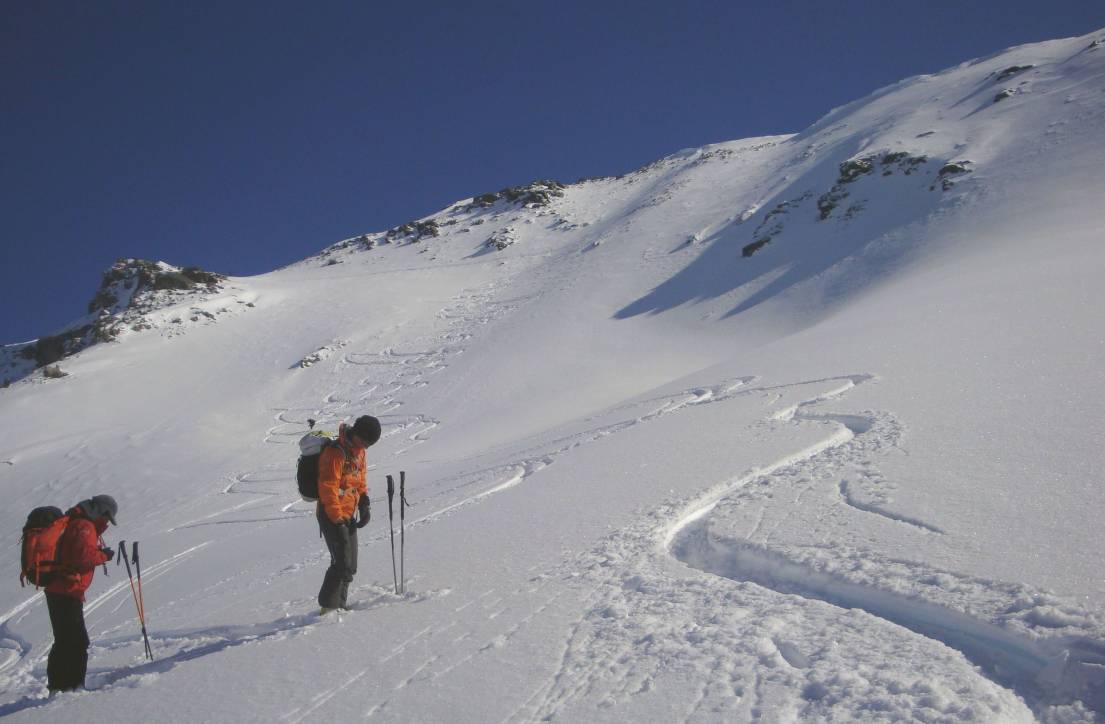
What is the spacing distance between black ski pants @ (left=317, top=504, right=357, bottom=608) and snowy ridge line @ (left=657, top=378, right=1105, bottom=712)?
250 cm

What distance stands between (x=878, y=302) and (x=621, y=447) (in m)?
12.0

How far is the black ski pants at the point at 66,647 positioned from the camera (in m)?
4.64

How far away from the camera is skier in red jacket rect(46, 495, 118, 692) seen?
4.68m

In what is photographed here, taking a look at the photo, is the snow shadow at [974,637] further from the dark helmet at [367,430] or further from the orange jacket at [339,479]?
the orange jacket at [339,479]

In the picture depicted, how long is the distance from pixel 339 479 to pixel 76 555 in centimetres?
213

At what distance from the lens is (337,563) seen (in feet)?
15.9

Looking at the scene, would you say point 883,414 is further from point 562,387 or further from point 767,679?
point 562,387

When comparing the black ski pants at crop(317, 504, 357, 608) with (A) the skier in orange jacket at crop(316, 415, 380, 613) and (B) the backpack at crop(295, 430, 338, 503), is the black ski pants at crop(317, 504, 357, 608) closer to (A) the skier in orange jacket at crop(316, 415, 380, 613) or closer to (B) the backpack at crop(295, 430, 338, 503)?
(A) the skier in orange jacket at crop(316, 415, 380, 613)

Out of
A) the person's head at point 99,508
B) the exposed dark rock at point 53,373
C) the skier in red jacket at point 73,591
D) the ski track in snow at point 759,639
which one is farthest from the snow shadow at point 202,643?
the exposed dark rock at point 53,373

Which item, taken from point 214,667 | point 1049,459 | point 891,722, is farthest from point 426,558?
point 1049,459

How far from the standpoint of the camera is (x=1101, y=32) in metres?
41.0

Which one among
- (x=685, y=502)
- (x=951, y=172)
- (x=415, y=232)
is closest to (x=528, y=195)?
(x=415, y=232)

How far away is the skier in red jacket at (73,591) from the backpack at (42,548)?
4 cm

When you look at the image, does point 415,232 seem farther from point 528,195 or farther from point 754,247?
point 754,247
